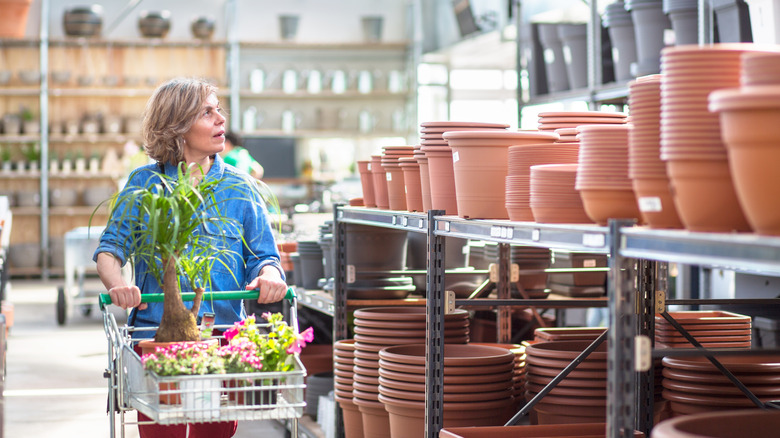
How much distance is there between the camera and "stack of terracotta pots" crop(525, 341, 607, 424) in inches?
112

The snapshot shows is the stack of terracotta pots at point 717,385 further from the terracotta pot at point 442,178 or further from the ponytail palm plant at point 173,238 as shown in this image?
the ponytail palm plant at point 173,238

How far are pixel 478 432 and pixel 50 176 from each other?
10215 millimetres

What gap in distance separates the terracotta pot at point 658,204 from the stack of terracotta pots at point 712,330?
5.26ft

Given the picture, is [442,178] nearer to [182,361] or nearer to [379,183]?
[379,183]

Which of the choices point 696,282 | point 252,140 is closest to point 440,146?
point 696,282

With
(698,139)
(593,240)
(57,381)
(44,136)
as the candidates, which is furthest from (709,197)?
(44,136)

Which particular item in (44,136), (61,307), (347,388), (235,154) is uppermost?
(44,136)

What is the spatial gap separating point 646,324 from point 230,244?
1200mm

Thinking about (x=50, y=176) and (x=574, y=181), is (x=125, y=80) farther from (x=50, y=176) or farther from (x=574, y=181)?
(x=574, y=181)

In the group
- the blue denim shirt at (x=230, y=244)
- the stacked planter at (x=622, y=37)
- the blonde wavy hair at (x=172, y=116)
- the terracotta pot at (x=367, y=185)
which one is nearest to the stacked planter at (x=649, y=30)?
the stacked planter at (x=622, y=37)

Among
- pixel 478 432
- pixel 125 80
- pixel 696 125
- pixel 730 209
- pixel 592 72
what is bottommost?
pixel 478 432

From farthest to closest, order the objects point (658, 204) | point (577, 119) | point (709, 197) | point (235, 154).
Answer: point (235, 154) < point (577, 119) < point (658, 204) < point (709, 197)

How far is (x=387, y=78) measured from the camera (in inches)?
488

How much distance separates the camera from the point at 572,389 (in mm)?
2867
